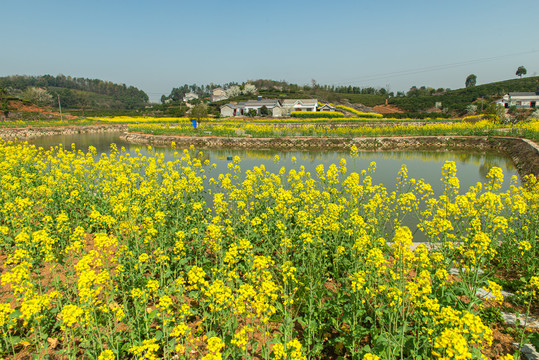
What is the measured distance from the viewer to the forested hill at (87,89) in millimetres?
122500

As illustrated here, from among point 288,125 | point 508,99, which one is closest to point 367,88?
point 508,99

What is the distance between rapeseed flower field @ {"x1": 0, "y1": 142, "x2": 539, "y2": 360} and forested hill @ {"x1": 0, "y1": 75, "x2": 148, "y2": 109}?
124 metres

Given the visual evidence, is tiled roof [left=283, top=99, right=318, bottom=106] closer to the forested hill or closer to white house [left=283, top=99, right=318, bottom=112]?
white house [left=283, top=99, right=318, bottom=112]

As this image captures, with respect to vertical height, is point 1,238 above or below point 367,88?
below

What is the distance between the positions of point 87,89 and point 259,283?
199 metres

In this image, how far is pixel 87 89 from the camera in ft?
548

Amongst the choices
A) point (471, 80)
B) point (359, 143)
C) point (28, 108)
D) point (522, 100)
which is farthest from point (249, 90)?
point (359, 143)

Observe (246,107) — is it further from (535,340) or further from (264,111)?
(535,340)

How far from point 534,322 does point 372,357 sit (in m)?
3.81

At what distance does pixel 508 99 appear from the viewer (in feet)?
242

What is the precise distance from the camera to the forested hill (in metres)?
122

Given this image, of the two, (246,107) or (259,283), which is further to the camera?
(246,107)

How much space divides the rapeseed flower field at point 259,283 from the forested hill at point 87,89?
406ft

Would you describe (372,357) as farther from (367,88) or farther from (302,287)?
(367,88)
